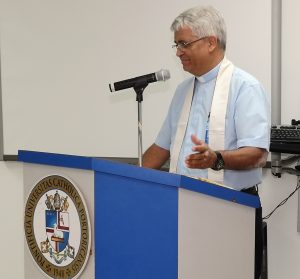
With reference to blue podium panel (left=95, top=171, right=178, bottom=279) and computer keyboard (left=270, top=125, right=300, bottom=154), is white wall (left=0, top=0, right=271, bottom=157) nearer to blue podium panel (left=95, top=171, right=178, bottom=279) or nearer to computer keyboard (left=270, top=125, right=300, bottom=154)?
computer keyboard (left=270, top=125, right=300, bottom=154)

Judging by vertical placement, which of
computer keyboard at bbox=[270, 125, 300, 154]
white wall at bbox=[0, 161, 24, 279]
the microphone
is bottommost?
white wall at bbox=[0, 161, 24, 279]

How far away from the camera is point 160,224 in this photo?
1.10 metres

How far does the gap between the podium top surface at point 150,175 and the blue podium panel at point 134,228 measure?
0.01 metres

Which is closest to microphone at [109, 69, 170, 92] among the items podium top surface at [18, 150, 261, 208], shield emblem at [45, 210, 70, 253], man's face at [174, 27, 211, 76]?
man's face at [174, 27, 211, 76]

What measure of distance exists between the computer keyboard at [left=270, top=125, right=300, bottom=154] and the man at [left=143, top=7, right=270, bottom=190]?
1.06 ft

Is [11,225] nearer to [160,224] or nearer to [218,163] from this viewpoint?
[218,163]

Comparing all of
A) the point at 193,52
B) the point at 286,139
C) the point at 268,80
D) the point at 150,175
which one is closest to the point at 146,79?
the point at 193,52

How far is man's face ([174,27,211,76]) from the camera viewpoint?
6.11 feet

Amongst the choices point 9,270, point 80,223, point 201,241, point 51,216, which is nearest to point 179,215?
point 201,241

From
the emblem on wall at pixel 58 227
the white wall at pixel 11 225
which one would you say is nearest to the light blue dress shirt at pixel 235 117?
the emblem on wall at pixel 58 227

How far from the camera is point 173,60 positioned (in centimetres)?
274

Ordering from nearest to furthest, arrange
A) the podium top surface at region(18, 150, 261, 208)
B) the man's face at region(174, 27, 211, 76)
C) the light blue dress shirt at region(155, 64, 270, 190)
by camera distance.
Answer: the podium top surface at region(18, 150, 261, 208) < the light blue dress shirt at region(155, 64, 270, 190) < the man's face at region(174, 27, 211, 76)

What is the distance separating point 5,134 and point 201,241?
2.47 meters

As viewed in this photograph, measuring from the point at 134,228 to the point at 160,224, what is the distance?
9 centimetres
